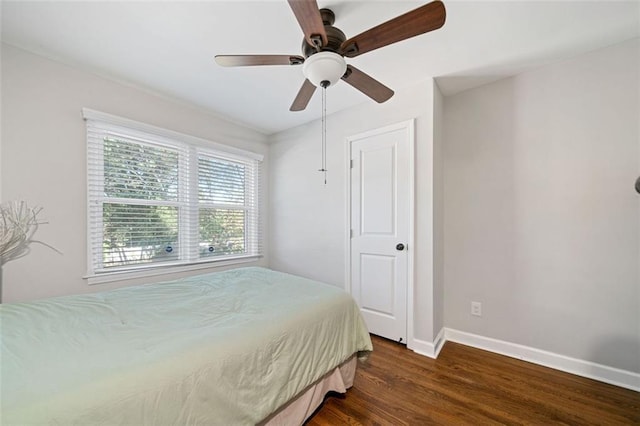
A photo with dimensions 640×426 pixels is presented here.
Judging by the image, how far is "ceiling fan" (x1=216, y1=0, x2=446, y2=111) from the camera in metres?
1.16

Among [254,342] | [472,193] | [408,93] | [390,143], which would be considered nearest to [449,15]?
[408,93]

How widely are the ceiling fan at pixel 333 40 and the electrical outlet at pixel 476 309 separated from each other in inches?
88.4

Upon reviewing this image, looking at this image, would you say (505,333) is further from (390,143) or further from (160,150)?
(160,150)

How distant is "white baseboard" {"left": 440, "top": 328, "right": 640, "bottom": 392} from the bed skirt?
3.26 feet

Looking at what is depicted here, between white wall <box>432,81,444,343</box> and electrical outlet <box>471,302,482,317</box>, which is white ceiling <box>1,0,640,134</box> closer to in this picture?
white wall <box>432,81,444,343</box>

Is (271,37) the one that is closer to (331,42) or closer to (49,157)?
(331,42)

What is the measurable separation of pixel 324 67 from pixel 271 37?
719 mm

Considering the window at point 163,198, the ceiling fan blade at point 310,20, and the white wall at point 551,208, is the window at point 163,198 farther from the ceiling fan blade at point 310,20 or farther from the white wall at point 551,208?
the white wall at point 551,208

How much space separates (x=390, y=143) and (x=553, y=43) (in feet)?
4.46

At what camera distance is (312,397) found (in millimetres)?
1441

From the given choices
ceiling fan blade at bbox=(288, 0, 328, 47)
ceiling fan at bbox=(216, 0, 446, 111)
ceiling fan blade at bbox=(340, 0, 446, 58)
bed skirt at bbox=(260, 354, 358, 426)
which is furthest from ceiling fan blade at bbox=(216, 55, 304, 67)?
bed skirt at bbox=(260, 354, 358, 426)

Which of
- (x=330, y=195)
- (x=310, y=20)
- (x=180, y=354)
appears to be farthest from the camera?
(x=330, y=195)

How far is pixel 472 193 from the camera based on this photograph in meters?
2.50

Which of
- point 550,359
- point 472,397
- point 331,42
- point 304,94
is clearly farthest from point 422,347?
point 331,42
